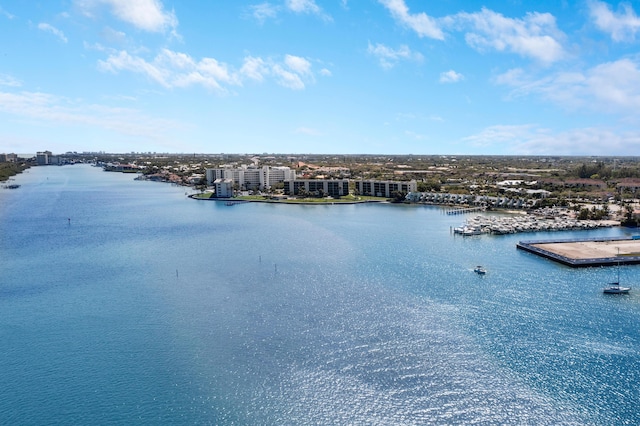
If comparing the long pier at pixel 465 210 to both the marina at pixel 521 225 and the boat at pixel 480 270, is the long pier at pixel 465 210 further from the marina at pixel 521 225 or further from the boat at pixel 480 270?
the boat at pixel 480 270

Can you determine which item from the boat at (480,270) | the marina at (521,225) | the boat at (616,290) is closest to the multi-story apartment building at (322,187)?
the marina at (521,225)

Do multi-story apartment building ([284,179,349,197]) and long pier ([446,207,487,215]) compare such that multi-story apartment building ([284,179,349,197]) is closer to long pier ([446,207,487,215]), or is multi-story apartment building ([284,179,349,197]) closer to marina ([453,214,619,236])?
long pier ([446,207,487,215])

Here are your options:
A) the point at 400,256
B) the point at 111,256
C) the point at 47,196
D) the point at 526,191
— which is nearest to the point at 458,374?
the point at 400,256

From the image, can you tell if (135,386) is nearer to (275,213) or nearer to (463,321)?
(463,321)

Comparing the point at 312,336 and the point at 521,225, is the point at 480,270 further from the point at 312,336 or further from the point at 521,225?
the point at 521,225

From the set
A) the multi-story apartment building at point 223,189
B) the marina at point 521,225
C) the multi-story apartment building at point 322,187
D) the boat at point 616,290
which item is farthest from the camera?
the multi-story apartment building at point 223,189

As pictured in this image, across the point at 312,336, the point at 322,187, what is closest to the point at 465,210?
the point at 322,187
